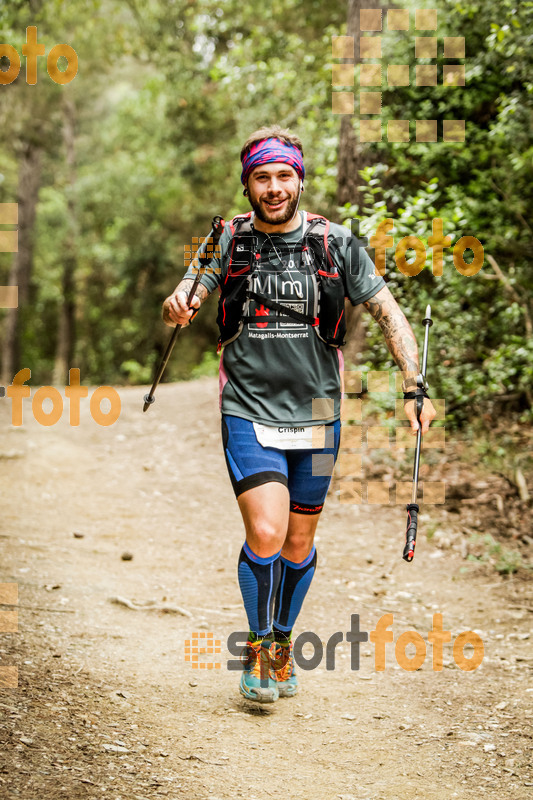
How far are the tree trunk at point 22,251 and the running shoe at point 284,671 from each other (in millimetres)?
20037

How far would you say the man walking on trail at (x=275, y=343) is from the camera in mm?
3512

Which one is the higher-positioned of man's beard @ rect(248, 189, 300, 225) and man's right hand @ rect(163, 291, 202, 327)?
man's beard @ rect(248, 189, 300, 225)

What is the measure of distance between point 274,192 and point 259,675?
2.16m

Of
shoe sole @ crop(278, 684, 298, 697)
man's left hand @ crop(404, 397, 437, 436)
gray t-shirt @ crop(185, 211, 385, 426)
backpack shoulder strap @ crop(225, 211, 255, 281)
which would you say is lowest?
shoe sole @ crop(278, 684, 298, 697)

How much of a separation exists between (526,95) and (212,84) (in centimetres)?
1270

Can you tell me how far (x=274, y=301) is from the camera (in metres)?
3.52

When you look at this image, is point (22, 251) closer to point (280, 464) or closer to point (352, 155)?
point (352, 155)

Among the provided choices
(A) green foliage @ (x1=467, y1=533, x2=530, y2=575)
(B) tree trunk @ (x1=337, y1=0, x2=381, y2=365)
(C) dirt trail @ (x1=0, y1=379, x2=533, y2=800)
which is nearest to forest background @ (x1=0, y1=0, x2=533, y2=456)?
(B) tree trunk @ (x1=337, y1=0, x2=381, y2=365)

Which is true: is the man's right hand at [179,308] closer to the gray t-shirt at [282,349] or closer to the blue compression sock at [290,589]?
the gray t-shirt at [282,349]

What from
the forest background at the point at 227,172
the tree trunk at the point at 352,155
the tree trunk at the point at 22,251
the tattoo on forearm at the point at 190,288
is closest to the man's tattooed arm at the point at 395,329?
the tattoo on forearm at the point at 190,288

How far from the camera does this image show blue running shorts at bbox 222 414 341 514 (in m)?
3.51

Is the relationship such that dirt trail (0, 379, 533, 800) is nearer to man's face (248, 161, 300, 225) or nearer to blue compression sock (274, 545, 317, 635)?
blue compression sock (274, 545, 317, 635)

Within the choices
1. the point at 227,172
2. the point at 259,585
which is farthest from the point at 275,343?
the point at 227,172

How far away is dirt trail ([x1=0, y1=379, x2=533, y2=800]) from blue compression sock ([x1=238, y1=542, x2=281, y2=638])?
0.42m
